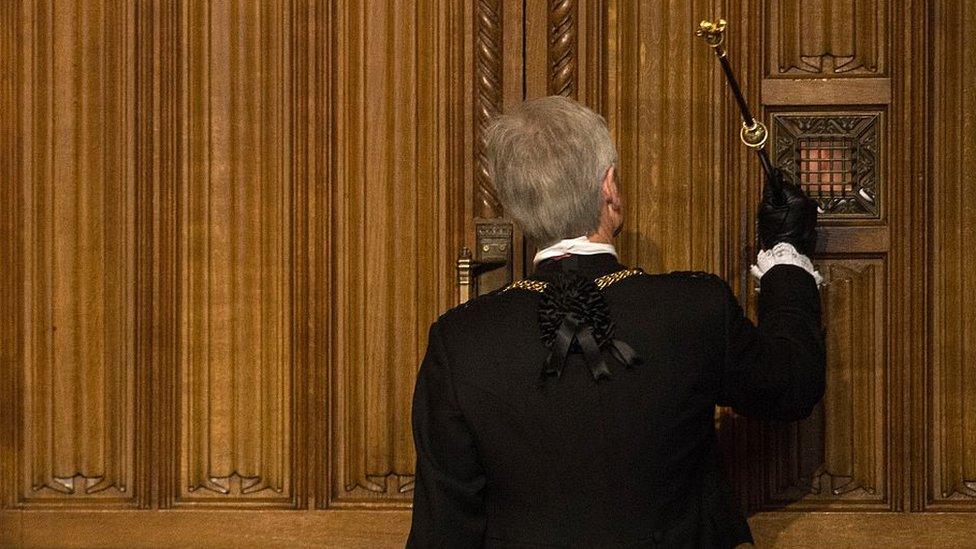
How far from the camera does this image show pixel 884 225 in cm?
230

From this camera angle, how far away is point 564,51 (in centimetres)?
232

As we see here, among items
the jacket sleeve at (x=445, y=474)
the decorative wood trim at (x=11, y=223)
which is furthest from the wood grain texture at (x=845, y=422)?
the decorative wood trim at (x=11, y=223)

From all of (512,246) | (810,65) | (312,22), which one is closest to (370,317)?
(512,246)

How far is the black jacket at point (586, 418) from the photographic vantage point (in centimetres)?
171

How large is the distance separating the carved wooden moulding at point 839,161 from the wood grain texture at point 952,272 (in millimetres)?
116

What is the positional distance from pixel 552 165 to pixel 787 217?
57 centimetres

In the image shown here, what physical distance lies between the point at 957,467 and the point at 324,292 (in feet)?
4.17

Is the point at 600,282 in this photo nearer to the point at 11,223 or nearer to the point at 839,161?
the point at 839,161

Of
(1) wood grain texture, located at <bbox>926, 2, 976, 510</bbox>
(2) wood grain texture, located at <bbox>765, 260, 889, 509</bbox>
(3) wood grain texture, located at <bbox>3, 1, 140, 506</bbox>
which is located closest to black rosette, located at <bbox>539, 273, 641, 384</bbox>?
(2) wood grain texture, located at <bbox>765, 260, 889, 509</bbox>

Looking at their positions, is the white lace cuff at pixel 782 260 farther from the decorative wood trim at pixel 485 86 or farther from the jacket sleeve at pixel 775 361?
the decorative wood trim at pixel 485 86

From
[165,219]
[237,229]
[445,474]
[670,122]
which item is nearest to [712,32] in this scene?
[670,122]

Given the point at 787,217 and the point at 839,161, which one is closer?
the point at 787,217

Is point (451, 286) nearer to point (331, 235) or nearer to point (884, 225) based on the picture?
point (331, 235)

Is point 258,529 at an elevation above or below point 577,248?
below
